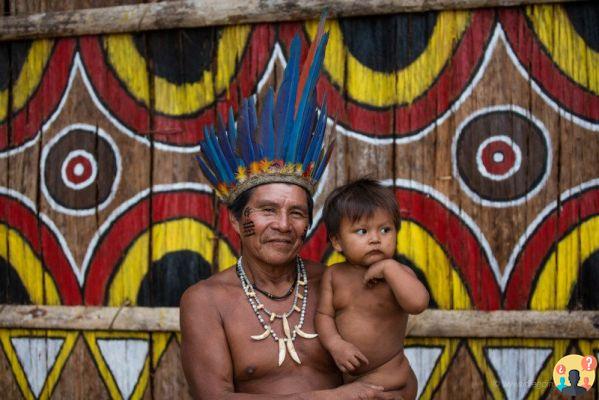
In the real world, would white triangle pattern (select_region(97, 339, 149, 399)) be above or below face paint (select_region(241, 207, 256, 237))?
below

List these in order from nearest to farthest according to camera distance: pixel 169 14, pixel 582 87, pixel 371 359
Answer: pixel 371 359 → pixel 582 87 → pixel 169 14

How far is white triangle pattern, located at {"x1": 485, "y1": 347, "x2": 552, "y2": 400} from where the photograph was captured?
12.3 feet

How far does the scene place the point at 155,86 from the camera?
4.18m

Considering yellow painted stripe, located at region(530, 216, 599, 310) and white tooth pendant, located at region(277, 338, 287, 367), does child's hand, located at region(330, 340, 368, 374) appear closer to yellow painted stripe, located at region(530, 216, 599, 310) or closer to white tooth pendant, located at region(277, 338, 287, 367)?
white tooth pendant, located at region(277, 338, 287, 367)

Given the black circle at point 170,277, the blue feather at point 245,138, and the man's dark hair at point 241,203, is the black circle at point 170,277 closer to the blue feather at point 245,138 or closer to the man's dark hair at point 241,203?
the man's dark hair at point 241,203

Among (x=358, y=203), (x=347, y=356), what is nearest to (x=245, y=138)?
(x=358, y=203)

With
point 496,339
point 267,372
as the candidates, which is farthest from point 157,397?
point 496,339

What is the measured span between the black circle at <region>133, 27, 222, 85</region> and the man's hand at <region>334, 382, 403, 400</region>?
79.3 inches

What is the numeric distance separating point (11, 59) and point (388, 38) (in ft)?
7.02

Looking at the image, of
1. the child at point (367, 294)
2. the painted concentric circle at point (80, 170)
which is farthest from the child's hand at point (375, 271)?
the painted concentric circle at point (80, 170)

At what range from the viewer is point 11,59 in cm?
437

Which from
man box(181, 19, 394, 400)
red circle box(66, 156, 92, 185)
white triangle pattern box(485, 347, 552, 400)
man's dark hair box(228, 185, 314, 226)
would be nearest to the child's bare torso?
Result: man box(181, 19, 394, 400)

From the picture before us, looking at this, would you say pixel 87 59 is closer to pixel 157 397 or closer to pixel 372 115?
pixel 372 115

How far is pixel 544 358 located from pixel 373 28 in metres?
1.85
